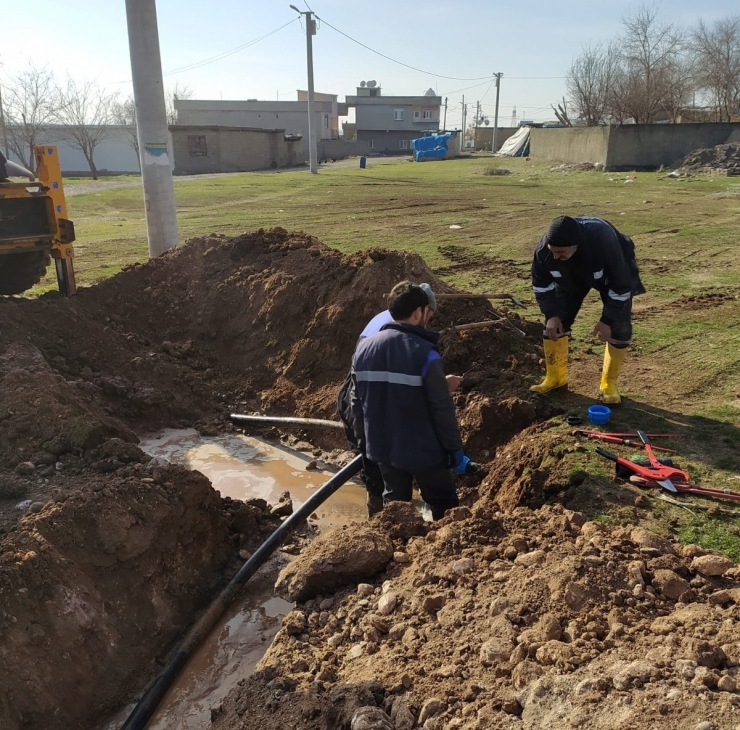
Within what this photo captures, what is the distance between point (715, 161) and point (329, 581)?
2837cm

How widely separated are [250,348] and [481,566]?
5160 mm

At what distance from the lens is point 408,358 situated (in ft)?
12.7

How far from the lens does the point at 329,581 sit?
3.80 meters

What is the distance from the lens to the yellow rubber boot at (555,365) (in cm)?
584

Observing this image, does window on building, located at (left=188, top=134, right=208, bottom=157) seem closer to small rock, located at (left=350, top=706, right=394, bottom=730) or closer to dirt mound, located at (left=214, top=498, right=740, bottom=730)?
dirt mound, located at (left=214, top=498, right=740, bottom=730)

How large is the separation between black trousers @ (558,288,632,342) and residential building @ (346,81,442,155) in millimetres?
74566

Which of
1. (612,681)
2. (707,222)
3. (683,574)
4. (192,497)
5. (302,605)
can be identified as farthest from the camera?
(707,222)

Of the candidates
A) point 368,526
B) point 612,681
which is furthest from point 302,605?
point 612,681

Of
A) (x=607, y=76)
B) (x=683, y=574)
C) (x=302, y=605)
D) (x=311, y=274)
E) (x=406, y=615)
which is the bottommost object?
(x=302, y=605)

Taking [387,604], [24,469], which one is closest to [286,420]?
[24,469]

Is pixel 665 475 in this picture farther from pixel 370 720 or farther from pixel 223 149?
pixel 223 149

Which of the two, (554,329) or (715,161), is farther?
(715,161)

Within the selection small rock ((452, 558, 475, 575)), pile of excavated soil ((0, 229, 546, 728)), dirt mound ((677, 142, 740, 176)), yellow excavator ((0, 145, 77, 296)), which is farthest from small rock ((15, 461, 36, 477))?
dirt mound ((677, 142, 740, 176))

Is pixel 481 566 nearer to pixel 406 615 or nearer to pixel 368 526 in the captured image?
pixel 406 615
